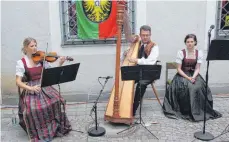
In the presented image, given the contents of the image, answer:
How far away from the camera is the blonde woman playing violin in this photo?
430 centimetres

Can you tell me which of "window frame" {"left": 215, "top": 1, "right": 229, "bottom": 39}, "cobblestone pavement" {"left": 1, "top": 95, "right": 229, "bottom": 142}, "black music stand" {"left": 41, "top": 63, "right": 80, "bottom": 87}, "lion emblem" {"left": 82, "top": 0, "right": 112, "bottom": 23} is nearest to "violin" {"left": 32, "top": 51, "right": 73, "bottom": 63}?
"black music stand" {"left": 41, "top": 63, "right": 80, "bottom": 87}

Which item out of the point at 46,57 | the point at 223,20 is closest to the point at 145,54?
the point at 46,57

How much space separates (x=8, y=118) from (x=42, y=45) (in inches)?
59.4

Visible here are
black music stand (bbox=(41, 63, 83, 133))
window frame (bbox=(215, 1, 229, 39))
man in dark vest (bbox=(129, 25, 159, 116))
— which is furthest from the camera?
window frame (bbox=(215, 1, 229, 39))

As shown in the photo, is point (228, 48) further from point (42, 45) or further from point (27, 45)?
point (42, 45)

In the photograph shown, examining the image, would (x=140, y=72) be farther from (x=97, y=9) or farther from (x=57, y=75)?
(x=97, y=9)

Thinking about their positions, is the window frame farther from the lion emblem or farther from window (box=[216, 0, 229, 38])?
the lion emblem

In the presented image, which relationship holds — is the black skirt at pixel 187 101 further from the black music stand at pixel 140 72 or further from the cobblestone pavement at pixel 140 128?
the black music stand at pixel 140 72

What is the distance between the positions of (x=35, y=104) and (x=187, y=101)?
2.53 metres

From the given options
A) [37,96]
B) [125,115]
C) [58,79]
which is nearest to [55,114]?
[37,96]

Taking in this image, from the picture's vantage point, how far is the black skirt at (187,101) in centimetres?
506

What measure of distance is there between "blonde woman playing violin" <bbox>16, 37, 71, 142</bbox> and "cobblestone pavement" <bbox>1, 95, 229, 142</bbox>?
217mm

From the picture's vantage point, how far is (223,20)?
236 inches

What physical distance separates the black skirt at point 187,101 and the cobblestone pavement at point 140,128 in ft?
0.47
